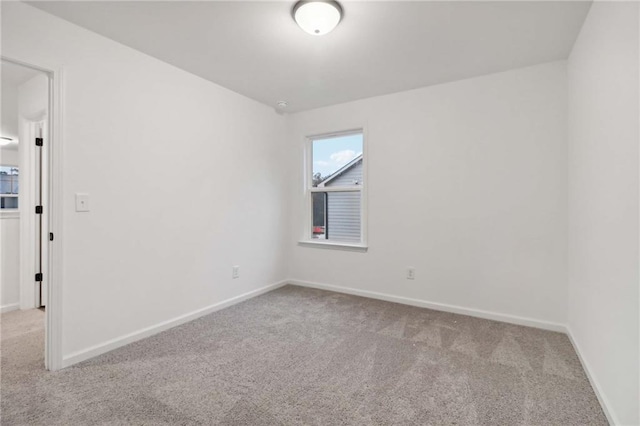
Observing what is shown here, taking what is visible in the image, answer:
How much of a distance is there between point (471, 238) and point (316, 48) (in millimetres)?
2339

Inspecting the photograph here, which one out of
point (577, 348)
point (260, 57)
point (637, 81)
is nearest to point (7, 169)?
point (260, 57)

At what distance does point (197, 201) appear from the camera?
3070 millimetres

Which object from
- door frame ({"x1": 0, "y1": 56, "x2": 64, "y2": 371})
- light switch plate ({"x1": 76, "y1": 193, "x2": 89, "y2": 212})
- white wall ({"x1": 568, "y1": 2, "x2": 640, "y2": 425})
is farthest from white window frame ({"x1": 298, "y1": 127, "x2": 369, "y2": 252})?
door frame ({"x1": 0, "y1": 56, "x2": 64, "y2": 371})

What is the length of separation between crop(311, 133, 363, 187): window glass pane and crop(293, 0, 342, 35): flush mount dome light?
6.39 feet

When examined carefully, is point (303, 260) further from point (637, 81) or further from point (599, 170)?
point (637, 81)

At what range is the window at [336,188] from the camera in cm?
393

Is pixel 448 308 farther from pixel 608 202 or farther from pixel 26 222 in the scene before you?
pixel 26 222

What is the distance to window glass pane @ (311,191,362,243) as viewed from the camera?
3.97 m

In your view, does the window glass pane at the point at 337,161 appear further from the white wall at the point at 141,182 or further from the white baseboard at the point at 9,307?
the white baseboard at the point at 9,307

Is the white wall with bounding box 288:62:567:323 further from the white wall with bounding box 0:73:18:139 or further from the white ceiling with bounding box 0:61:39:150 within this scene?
the white wall with bounding box 0:73:18:139

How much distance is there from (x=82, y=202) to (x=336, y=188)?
8.87 feet

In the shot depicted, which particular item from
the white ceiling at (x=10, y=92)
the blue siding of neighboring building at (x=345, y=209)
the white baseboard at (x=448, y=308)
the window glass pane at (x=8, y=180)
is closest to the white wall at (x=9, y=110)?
the white ceiling at (x=10, y=92)

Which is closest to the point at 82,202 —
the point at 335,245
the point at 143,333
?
the point at 143,333

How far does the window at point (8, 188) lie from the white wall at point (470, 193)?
4461 mm
